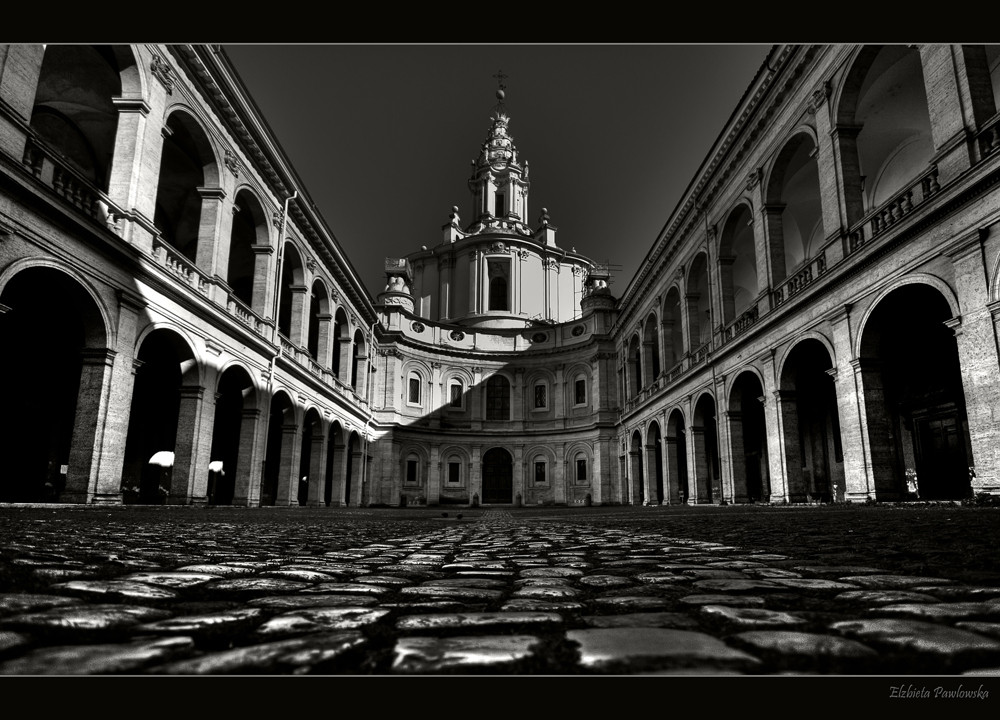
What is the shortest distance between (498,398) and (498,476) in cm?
509

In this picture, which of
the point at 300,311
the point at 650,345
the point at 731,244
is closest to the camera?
the point at 731,244

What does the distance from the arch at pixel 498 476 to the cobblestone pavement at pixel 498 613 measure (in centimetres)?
3768

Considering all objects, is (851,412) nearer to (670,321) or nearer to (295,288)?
(670,321)

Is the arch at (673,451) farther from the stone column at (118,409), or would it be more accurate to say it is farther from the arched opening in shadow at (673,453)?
the stone column at (118,409)

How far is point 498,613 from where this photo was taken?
146 cm

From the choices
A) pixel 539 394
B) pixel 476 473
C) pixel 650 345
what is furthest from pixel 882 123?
pixel 476 473

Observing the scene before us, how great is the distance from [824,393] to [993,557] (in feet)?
61.5

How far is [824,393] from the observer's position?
1956cm

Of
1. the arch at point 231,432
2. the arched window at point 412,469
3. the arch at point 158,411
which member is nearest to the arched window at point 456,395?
the arched window at point 412,469

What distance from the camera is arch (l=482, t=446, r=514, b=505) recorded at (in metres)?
40.2

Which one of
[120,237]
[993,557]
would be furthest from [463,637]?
[120,237]

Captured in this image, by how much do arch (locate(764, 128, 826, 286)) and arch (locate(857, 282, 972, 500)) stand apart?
3296 millimetres

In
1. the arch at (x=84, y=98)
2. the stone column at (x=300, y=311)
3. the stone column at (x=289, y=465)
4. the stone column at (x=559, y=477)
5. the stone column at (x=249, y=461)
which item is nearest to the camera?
the arch at (x=84, y=98)

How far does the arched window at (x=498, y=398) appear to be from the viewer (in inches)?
1601
